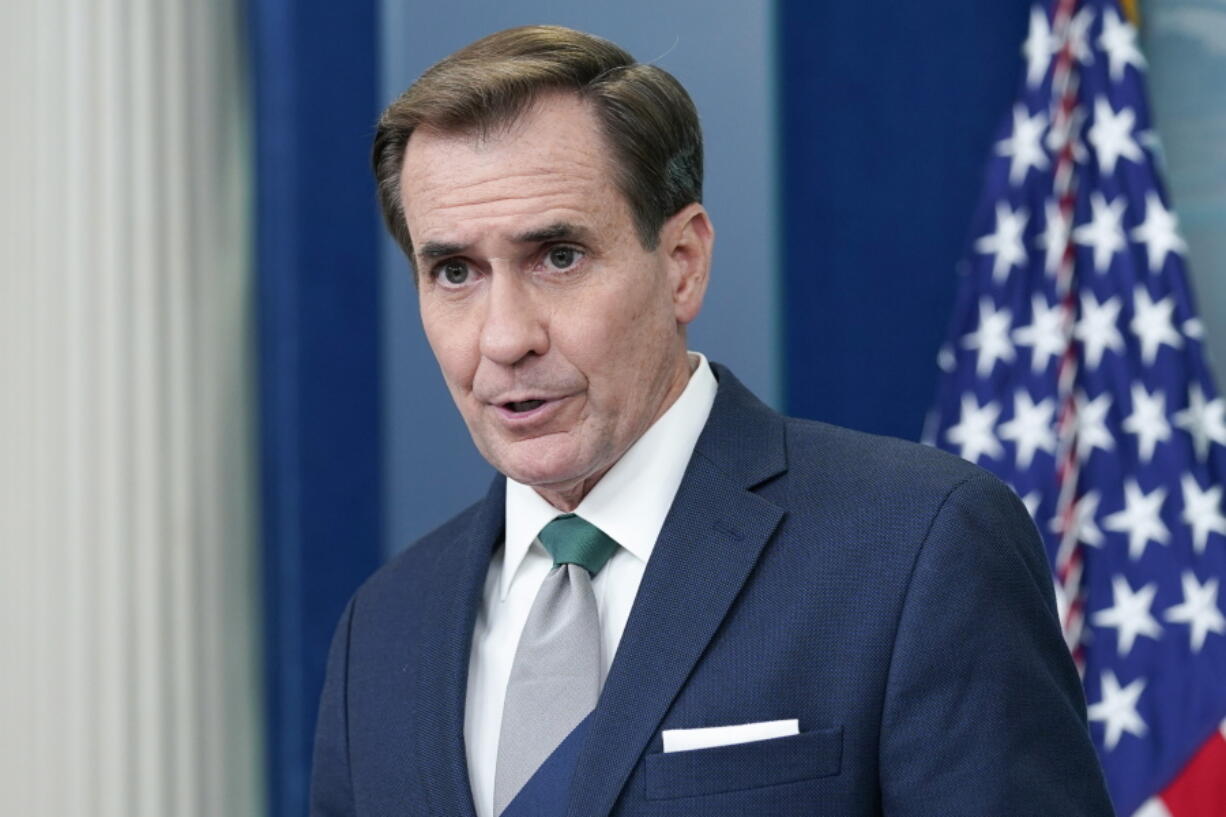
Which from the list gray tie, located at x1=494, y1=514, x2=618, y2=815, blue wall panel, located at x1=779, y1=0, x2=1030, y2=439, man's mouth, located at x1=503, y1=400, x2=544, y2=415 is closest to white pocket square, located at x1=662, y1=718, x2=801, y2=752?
gray tie, located at x1=494, y1=514, x2=618, y2=815

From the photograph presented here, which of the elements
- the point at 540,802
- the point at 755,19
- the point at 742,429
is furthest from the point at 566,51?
the point at 755,19

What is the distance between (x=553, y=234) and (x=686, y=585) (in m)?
0.40

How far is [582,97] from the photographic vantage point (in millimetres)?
1791

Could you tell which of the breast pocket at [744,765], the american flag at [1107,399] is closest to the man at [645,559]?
the breast pocket at [744,765]

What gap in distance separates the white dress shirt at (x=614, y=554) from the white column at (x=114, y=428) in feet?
5.32

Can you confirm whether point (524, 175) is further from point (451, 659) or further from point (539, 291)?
point (451, 659)

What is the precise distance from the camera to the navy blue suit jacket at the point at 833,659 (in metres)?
1.56

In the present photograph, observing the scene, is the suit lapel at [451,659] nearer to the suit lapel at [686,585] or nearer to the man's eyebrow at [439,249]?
the suit lapel at [686,585]

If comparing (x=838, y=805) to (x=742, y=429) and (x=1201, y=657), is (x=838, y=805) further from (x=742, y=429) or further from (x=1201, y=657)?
(x=1201, y=657)

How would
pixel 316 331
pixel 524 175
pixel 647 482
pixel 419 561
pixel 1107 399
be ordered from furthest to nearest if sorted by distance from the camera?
pixel 316 331 < pixel 1107 399 < pixel 419 561 < pixel 647 482 < pixel 524 175

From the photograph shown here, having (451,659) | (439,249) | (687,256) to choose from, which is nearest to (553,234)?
(439,249)

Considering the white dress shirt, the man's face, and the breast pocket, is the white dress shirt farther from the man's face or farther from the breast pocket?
the breast pocket

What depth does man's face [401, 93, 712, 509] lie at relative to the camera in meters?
1.72

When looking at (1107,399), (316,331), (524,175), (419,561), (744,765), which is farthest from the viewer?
(316,331)
